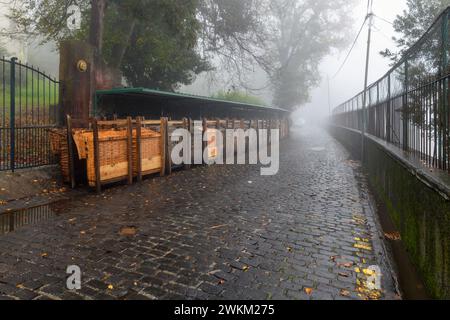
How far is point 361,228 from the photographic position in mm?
5816

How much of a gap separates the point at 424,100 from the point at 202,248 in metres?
3.65

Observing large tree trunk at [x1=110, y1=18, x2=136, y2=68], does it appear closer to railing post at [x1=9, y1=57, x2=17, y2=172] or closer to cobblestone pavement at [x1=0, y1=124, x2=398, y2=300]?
railing post at [x1=9, y1=57, x2=17, y2=172]

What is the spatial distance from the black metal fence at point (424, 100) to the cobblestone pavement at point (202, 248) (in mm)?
1474

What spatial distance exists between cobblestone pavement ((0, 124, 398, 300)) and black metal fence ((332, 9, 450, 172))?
147 centimetres

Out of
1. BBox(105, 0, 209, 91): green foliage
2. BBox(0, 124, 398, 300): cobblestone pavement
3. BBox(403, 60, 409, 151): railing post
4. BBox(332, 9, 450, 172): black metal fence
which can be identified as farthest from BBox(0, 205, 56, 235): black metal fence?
BBox(105, 0, 209, 91): green foliage

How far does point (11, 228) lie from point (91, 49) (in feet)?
21.4

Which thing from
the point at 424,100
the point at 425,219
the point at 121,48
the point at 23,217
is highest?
the point at 121,48

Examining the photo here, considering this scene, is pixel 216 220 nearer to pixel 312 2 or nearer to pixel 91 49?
pixel 91 49

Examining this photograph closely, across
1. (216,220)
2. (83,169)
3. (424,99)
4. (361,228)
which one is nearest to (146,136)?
(83,169)

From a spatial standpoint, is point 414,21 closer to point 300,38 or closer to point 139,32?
point 139,32

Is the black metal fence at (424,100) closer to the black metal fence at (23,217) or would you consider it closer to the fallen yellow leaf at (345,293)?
the fallen yellow leaf at (345,293)

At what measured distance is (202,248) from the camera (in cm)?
477

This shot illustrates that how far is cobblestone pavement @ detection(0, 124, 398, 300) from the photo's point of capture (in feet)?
11.9

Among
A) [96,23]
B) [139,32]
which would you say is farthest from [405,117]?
[139,32]
